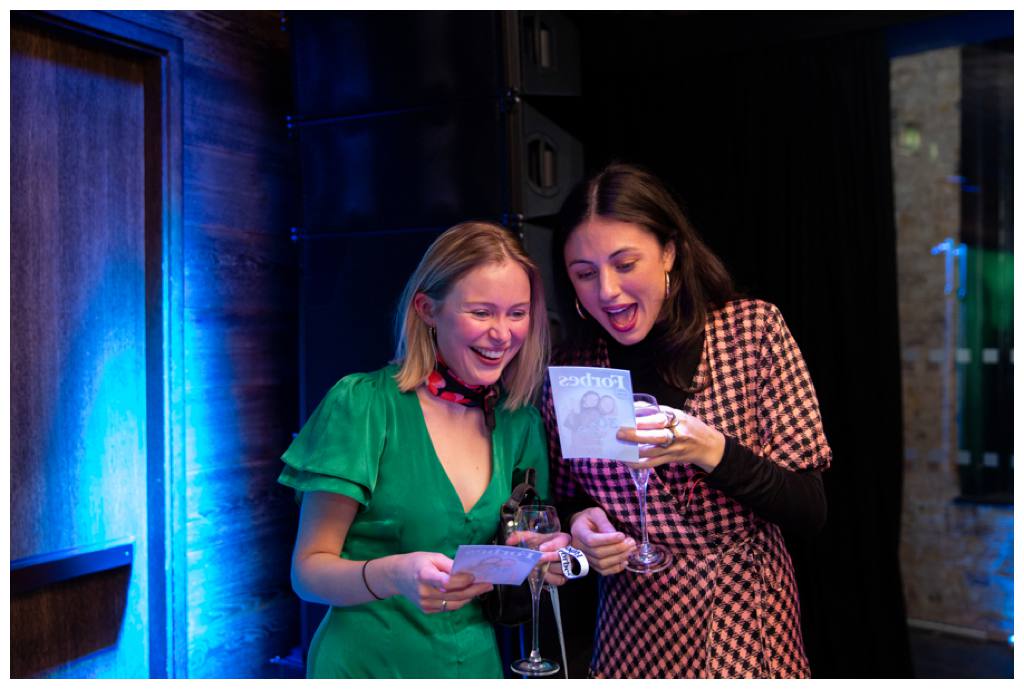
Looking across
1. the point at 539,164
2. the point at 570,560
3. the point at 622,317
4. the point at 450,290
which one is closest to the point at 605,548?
the point at 570,560

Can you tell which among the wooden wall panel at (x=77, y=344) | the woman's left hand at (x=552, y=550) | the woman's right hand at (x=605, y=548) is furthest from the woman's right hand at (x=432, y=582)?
the wooden wall panel at (x=77, y=344)

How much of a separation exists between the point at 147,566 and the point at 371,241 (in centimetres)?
140

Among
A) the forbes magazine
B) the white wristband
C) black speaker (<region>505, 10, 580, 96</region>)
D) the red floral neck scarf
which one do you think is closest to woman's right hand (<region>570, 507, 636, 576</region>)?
the white wristband

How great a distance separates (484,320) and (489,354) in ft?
0.23

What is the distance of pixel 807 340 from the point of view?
3.85 metres

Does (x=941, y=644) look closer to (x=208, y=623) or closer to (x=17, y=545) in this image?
(x=208, y=623)

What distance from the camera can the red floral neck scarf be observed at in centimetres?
179

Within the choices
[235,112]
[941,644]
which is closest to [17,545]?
[235,112]

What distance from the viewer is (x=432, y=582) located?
58.7 inches

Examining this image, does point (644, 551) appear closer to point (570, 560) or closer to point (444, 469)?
point (570, 560)

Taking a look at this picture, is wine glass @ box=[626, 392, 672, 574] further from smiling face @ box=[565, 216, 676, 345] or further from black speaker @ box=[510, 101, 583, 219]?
black speaker @ box=[510, 101, 583, 219]

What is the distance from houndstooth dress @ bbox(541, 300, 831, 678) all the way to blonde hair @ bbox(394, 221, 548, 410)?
0.24m

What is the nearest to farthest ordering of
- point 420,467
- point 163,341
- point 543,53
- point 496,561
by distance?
point 496,561
point 420,467
point 543,53
point 163,341

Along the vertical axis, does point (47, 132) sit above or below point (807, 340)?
above
